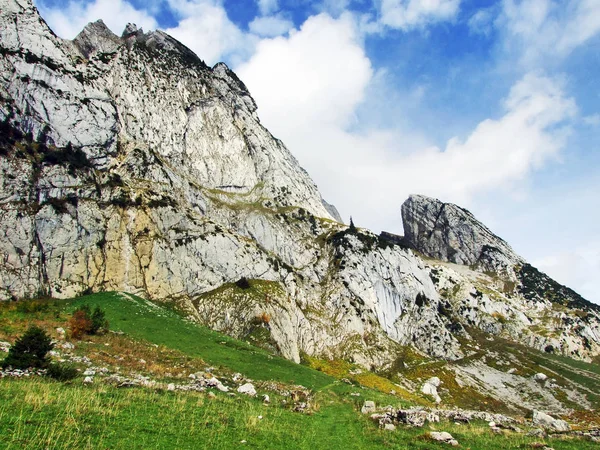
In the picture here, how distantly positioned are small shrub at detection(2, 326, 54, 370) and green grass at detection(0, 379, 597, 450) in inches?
157

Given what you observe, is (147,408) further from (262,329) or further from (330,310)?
(330,310)

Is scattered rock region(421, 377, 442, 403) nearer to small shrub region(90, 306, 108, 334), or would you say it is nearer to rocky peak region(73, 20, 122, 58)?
small shrub region(90, 306, 108, 334)

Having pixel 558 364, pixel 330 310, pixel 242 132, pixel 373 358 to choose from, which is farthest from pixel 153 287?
pixel 558 364

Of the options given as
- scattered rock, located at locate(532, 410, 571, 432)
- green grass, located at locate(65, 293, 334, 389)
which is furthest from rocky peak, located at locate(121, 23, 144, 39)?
scattered rock, located at locate(532, 410, 571, 432)

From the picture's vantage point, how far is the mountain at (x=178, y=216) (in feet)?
269

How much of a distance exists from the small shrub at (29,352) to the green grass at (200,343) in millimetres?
23215

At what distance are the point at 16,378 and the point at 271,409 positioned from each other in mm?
16148

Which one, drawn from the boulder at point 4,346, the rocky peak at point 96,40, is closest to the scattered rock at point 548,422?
the boulder at point 4,346

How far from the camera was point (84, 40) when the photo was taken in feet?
486

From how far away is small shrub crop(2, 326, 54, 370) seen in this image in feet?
84.4

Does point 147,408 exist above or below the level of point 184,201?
below

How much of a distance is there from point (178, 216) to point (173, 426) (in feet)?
280

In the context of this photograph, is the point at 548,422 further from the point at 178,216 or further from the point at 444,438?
the point at 178,216

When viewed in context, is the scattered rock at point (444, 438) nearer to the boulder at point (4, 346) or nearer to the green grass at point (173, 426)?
the green grass at point (173, 426)
